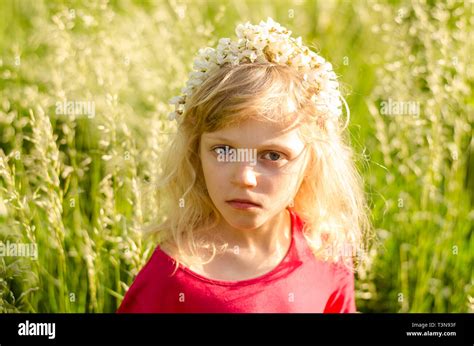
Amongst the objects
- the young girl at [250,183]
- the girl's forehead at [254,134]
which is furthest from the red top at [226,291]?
the girl's forehead at [254,134]

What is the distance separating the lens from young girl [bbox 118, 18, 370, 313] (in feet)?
6.48

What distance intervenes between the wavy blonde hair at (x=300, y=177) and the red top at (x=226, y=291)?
7 centimetres

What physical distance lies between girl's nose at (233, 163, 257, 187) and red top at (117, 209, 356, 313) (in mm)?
303

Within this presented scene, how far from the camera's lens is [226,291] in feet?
6.66

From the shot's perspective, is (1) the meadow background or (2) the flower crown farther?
(1) the meadow background

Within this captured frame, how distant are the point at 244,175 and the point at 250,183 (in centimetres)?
3

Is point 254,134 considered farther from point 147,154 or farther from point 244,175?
point 147,154

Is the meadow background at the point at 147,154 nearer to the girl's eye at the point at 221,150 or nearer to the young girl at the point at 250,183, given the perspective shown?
the young girl at the point at 250,183

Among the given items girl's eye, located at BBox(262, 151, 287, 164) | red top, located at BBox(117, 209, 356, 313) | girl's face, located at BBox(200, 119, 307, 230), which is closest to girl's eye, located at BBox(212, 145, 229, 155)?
girl's face, located at BBox(200, 119, 307, 230)

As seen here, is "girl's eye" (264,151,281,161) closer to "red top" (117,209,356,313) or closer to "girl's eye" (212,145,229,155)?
"girl's eye" (212,145,229,155)

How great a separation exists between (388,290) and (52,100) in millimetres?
1658

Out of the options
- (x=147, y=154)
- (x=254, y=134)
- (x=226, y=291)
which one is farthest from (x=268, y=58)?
(x=147, y=154)
